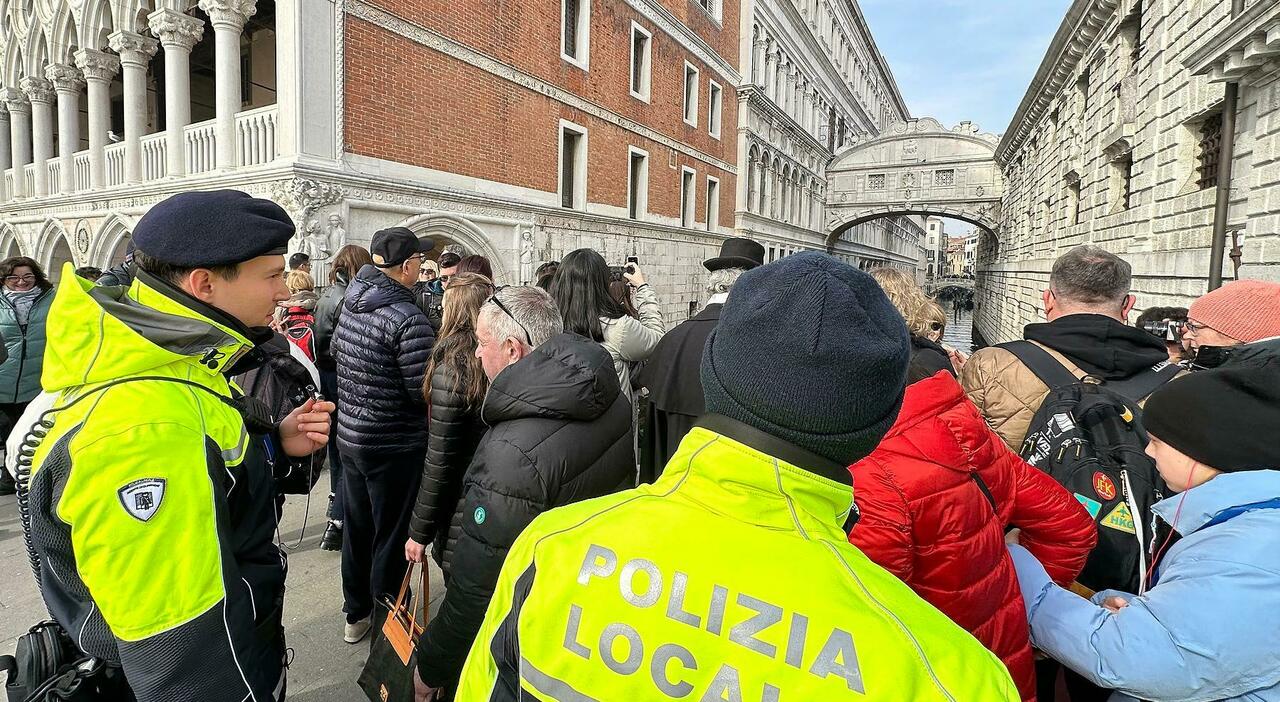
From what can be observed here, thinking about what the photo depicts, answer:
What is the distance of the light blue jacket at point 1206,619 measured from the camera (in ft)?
4.12

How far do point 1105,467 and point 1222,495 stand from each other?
27.1 inches

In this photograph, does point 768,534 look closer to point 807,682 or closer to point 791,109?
point 807,682

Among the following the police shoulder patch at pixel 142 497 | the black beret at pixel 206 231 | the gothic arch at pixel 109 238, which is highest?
the gothic arch at pixel 109 238

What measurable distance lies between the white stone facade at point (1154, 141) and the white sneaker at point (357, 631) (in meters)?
9.04

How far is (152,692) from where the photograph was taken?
4.53 feet

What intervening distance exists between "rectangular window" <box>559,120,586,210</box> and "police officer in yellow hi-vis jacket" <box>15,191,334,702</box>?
46.1 feet

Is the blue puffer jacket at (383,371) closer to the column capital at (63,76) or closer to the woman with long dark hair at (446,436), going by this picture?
the woman with long dark hair at (446,436)

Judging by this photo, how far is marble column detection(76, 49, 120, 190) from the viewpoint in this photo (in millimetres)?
10964

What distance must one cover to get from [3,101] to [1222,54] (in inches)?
892

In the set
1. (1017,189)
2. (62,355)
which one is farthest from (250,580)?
(1017,189)

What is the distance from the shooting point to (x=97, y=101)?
11.3m

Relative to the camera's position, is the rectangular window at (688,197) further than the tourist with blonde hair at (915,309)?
Yes

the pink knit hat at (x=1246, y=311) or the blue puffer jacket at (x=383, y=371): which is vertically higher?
the pink knit hat at (x=1246, y=311)

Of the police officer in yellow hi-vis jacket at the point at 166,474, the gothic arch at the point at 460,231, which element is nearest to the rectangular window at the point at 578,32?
the gothic arch at the point at 460,231
